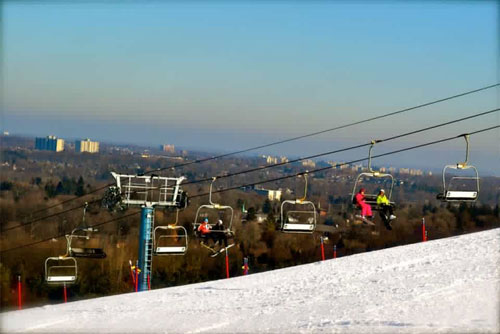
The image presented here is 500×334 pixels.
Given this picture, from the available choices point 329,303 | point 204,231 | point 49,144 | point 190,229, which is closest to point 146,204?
point 204,231

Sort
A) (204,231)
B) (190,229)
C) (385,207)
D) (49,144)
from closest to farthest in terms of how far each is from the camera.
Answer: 1. (385,207)
2. (204,231)
3. (190,229)
4. (49,144)

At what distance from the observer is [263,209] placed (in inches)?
4387

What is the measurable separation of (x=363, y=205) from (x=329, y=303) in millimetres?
3774

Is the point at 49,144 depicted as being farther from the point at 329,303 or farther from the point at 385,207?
the point at 385,207

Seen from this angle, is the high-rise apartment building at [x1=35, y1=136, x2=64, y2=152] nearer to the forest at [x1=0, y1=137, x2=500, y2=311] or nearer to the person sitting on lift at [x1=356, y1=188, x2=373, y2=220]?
the forest at [x1=0, y1=137, x2=500, y2=311]

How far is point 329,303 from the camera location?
71.2ft

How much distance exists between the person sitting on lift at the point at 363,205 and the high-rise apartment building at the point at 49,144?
554 feet

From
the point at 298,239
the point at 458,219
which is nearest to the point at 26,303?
the point at 298,239

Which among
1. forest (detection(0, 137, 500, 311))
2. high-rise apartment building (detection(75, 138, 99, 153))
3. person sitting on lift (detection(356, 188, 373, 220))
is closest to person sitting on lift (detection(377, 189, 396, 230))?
person sitting on lift (detection(356, 188, 373, 220))

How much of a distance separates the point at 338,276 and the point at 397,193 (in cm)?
8251

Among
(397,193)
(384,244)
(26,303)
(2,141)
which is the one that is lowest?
(26,303)

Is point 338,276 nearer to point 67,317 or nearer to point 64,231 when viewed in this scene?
point 67,317

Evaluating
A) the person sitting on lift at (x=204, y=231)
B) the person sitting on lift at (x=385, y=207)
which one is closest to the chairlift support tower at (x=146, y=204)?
the person sitting on lift at (x=204, y=231)

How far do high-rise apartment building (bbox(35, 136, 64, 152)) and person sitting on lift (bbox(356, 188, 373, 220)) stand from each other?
168908mm
